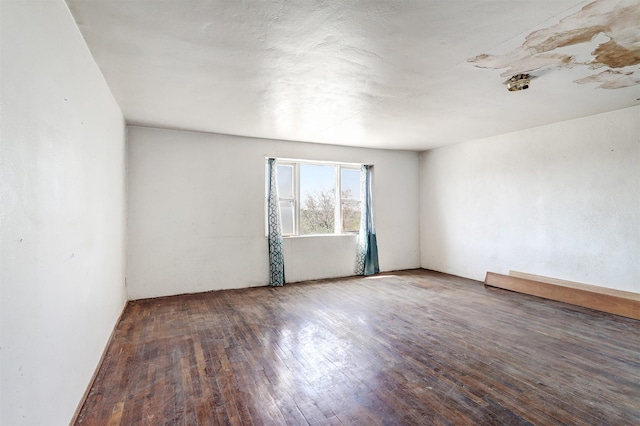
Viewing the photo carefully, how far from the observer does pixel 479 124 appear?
4762mm

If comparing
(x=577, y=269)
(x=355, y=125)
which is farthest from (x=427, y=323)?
(x=355, y=125)

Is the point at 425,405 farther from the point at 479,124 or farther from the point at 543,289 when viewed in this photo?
the point at 479,124

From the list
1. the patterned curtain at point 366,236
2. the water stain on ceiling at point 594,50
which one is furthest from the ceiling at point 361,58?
the patterned curtain at point 366,236

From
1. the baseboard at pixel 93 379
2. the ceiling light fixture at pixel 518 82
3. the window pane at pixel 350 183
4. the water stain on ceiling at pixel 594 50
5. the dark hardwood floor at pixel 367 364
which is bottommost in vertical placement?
the dark hardwood floor at pixel 367 364

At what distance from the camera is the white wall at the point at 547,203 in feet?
13.4

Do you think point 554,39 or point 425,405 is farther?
point 554,39

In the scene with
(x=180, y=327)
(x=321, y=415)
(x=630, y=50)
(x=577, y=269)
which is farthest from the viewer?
(x=577, y=269)

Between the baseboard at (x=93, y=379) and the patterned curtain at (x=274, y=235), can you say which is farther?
the patterned curtain at (x=274, y=235)

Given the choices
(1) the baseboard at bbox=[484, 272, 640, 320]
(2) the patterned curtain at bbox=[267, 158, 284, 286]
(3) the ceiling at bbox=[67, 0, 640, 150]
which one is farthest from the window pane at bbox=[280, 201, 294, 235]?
(1) the baseboard at bbox=[484, 272, 640, 320]

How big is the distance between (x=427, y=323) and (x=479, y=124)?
3.09 metres

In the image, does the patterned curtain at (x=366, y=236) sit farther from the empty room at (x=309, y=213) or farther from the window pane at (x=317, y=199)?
the window pane at (x=317, y=199)

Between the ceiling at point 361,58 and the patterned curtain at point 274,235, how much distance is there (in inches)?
56.3

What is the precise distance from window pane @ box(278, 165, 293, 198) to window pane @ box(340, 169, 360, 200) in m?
1.16

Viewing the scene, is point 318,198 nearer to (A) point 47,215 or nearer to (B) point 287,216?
(B) point 287,216
